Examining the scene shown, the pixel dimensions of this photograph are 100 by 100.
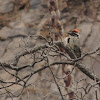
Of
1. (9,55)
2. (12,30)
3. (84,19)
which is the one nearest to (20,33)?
A: (12,30)

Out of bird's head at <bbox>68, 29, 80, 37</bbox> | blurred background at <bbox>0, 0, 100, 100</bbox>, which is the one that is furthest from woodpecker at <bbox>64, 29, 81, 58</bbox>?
blurred background at <bbox>0, 0, 100, 100</bbox>

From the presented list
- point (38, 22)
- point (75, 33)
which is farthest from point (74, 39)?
point (38, 22)

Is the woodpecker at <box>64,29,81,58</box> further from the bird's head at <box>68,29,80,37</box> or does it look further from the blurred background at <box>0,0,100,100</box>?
the blurred background at <box>0,0,100,100</box>

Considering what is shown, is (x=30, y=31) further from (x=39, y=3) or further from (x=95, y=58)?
(x=95, y=58)

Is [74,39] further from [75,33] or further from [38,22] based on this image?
[38,22]

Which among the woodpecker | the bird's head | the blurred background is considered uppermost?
the blurred background

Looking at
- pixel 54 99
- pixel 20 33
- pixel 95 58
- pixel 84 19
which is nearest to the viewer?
pixel 54 99

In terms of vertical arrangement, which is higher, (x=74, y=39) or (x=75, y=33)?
(x=75, y=33)

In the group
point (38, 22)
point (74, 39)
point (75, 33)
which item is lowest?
point (74, 39)

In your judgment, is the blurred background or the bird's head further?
the blurred background

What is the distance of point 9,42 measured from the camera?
13.2 metres

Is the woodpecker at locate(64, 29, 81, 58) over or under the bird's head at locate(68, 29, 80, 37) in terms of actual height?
under

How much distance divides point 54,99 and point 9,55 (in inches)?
121

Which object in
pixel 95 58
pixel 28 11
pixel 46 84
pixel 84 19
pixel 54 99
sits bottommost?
pixel 54 99
